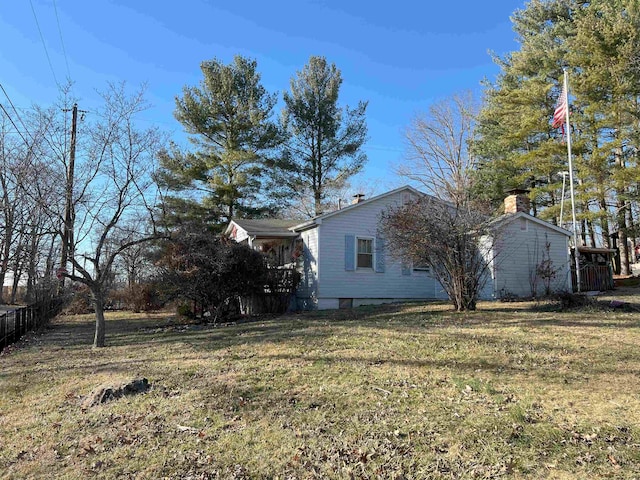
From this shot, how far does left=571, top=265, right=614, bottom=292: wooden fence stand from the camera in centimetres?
1583

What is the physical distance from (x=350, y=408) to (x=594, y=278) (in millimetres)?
14978

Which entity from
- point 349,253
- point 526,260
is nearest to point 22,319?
point 349,253

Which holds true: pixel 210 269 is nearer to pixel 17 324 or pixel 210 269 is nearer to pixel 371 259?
pixel 17 324

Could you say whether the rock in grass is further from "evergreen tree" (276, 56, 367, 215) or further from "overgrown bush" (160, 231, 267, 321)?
"evergreen tree" (276, 56, 367, 215)

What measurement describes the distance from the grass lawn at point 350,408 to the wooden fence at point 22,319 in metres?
2.09

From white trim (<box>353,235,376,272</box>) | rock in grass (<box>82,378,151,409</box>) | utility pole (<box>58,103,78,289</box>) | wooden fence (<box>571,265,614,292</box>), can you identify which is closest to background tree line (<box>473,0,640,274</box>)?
wooden fence (<box>571,265,614,292</box>)

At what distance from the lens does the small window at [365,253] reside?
15633 mm

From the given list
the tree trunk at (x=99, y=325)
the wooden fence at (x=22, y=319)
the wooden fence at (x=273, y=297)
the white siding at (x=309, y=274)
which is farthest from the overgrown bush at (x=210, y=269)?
the wooden fence at (x=22, y=319)

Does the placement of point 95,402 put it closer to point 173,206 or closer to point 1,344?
point 1,344

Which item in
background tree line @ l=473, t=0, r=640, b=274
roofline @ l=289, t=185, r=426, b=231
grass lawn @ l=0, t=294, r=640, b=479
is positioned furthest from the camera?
background tree line @ l=473, t=0, r=640, b=274

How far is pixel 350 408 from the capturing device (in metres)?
4.49

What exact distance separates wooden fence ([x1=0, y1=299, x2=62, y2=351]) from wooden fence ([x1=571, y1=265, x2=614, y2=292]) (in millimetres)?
16831

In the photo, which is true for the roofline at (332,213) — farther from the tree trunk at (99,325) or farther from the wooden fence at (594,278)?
the tree trunk at (99,325)

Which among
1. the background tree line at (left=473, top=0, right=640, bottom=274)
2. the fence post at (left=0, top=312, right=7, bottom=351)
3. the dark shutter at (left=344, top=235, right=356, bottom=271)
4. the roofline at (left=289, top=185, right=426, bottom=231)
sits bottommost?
the fence post at (left=0, top=312, right=7, bottom=351)
